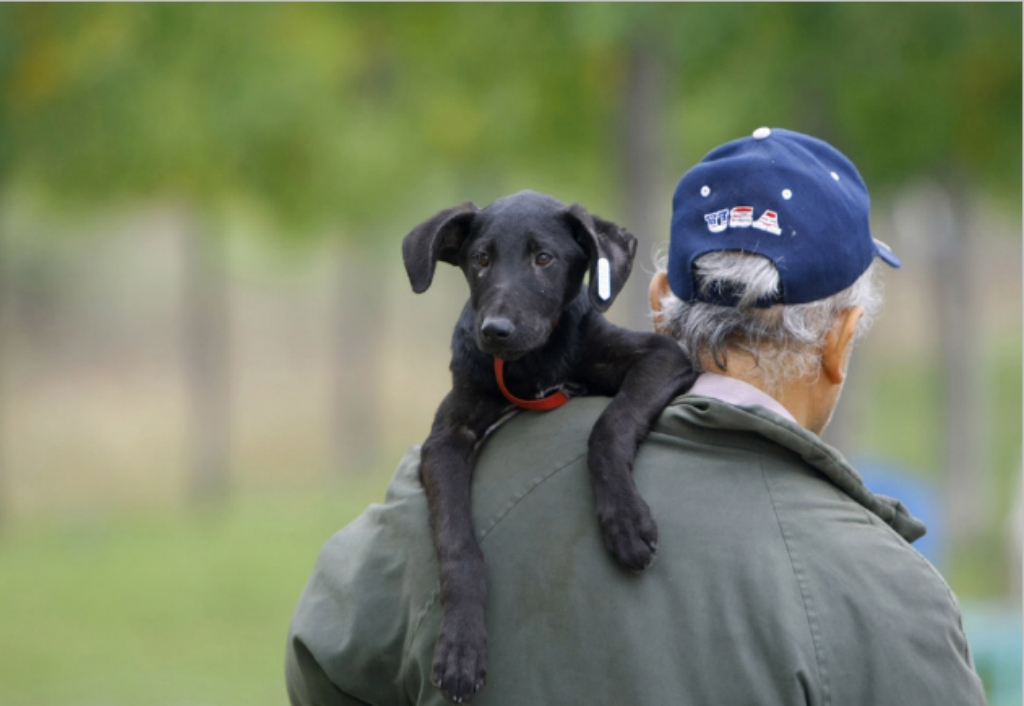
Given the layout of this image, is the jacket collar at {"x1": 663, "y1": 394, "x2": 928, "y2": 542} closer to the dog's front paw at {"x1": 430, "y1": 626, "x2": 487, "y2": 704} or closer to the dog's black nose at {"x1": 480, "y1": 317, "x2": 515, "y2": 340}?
the dog's black nose at {"x1": 480, "y1": 317, "x2": 515, "y2": 340}

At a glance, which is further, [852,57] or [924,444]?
[924,444]

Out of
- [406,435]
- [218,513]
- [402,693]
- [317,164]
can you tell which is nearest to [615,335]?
Answer: [402,693]

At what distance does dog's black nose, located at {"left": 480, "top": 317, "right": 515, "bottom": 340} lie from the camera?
2.60 meters

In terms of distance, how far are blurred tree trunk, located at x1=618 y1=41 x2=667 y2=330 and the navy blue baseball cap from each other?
16.8 ft

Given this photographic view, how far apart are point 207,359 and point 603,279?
35.9 ft

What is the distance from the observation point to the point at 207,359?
13094mm

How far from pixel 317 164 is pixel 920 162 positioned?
17.3 feet

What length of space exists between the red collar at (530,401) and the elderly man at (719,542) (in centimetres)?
3

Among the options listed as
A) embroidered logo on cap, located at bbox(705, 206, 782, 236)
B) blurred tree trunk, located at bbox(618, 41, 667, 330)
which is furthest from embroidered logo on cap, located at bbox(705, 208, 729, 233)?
blurred tree trunk, located at bbox(618, 41, 667, 330)

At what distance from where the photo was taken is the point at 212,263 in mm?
12945

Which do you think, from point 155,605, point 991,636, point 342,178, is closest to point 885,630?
point 991,636

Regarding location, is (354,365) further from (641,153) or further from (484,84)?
(641,153)

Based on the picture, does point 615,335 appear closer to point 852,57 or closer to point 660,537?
point 660,537

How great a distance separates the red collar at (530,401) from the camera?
8.66 feet
